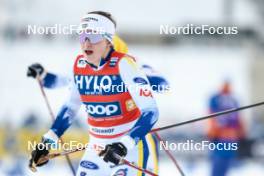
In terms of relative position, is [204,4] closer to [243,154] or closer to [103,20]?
[243,154]

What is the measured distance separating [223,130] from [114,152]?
5.60 m

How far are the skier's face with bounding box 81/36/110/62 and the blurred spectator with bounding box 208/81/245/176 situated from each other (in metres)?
4.96

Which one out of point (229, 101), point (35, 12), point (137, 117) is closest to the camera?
point (137, 117)

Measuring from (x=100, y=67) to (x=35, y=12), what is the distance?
23.6m

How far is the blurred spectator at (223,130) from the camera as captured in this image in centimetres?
1100

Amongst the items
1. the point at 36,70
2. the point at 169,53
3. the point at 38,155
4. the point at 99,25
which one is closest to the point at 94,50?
the point at 99,25

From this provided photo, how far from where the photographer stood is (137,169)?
6.30 meters

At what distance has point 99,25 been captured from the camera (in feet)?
20.5

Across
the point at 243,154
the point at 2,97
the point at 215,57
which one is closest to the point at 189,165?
the point at 243,154

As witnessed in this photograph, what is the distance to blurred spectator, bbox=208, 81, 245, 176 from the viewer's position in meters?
11.0

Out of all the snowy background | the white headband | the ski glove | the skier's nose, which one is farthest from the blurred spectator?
the snowy background

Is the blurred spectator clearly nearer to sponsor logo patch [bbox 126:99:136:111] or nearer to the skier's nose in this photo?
sponsor logo patch [bbox 126:99:136:111]

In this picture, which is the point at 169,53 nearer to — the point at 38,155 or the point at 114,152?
the point at 38,155

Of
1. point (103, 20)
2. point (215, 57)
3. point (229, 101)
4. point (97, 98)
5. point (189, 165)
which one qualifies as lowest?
point (215, 57)
